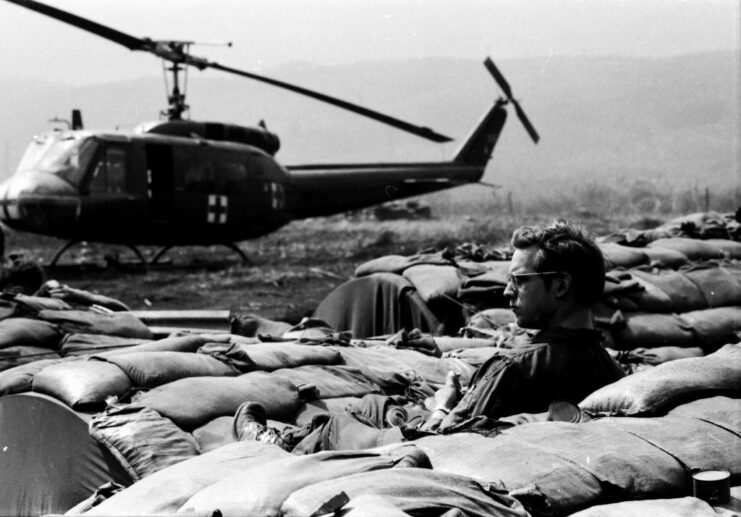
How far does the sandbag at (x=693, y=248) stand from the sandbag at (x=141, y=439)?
18.2ft

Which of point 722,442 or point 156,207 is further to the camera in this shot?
point 156,207

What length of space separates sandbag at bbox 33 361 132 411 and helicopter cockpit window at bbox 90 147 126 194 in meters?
11.9

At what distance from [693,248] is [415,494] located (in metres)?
6.71

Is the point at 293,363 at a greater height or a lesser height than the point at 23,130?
greater

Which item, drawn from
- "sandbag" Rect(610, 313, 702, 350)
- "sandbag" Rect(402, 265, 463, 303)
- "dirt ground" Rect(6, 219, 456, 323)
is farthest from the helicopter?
"sandbag" Rect(610, 313, 702, 350)

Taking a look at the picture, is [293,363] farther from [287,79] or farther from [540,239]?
[287,79]

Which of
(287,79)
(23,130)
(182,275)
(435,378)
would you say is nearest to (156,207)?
(182,275)

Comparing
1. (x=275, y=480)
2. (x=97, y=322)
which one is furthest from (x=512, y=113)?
(x=275, y=480)

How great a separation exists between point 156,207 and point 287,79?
4010 inches

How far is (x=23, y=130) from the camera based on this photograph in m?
93.8

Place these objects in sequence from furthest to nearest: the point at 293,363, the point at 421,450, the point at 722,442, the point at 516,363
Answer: the point at 293,363 < the point at 516,363 < the point at 722,442 < the point at 421,450

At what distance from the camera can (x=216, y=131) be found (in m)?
17.6

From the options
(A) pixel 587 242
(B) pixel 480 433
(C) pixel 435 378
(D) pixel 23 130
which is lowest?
(D) pixel 23 130

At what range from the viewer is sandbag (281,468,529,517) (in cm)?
217
